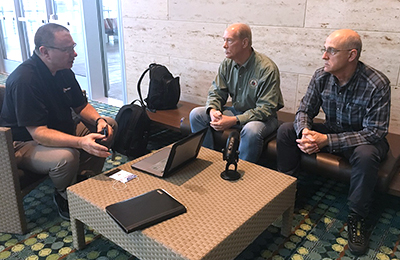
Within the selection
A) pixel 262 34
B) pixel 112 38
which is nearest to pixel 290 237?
pixel 262 34

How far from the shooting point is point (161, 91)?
3.20m

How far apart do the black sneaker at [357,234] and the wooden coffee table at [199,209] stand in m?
0.31

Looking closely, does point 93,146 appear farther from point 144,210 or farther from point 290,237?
point 290,237

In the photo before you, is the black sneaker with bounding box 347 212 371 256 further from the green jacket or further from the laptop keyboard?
the laptop keyboard

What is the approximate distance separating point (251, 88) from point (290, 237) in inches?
39.9

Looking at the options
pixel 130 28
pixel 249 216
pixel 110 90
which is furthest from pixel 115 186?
pixel 110 90

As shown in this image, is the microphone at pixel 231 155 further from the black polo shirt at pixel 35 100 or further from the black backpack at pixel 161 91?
the black backpack at pixel 161 91

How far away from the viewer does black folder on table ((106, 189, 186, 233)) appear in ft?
4.62

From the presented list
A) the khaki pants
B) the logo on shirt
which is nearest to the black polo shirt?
the khaki pants

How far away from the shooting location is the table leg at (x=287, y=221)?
1.87m

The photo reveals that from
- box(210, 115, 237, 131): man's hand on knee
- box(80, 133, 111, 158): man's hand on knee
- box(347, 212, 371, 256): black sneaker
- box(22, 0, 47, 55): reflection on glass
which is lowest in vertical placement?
box(347, 212, 371, 256): black sneaker

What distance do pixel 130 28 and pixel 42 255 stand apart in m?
2.66

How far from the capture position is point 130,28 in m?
3.83

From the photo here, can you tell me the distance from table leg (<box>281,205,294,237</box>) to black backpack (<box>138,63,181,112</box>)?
166cm
